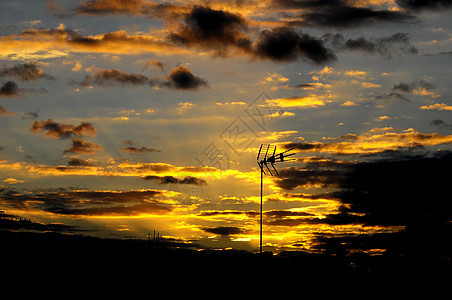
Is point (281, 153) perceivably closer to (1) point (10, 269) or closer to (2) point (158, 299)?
(2) point (158, 299)

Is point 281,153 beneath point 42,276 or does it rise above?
above

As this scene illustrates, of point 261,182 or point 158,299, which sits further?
point 158,299

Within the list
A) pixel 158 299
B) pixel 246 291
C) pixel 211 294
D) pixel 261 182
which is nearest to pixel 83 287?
pixel 158 299

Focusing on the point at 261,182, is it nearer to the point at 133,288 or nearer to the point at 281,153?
the point at 281,153

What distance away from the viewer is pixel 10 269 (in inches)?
7859

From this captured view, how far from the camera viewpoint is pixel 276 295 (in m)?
199

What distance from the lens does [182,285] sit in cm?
19875

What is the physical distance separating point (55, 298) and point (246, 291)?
67.1 metres

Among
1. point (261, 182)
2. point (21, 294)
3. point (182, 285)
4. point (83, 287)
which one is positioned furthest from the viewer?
point (182, 285)

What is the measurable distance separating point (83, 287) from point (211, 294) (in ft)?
146

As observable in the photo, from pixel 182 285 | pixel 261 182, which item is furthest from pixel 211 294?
pixel 261 182

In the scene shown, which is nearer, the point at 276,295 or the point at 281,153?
the point at 281,153

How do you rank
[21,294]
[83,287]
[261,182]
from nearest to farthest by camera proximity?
[261,182] < [21,294] < [83,287]

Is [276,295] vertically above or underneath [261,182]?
underneath
